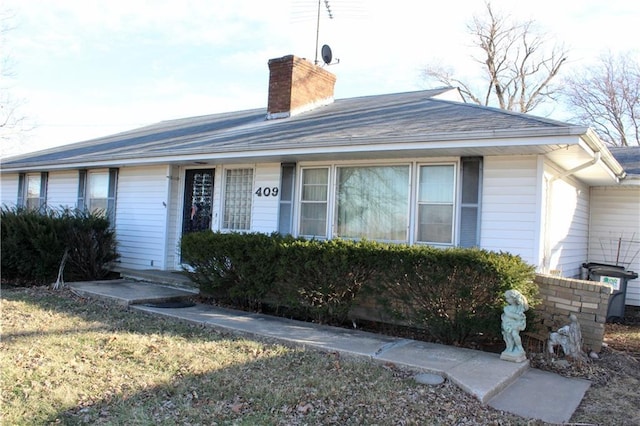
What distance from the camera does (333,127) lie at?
8.55 meters

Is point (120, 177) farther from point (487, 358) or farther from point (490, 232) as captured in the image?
point (487, 358)

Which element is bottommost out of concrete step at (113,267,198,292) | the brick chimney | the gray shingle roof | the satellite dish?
concrete step at (113,267,198,292)

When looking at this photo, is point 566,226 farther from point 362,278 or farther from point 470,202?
point 362,278

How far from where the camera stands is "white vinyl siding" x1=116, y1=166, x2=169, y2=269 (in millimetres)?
10320

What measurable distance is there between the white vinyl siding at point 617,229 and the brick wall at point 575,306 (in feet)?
14.7

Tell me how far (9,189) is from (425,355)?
1400cm

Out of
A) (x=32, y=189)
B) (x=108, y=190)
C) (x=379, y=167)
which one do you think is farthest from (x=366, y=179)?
(x=32, y=189)

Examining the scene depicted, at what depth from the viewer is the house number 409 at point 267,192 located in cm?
891

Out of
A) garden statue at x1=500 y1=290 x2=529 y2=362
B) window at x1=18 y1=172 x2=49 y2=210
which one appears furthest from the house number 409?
window at x1=18 y1=172 x2=49 y2=210

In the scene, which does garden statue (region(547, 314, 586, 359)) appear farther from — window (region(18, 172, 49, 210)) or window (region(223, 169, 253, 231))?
window (region(18, 172, 49, 210))

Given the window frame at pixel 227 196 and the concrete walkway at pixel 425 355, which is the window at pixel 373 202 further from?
the window frame at pixel 227 196

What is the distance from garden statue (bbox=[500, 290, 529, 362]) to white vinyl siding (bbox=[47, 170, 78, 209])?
34.6 feet

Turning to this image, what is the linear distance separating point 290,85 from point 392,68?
57.5 feet

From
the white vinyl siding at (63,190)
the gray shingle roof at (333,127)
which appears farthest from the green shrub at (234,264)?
the white vinyl siding at (63,190)
